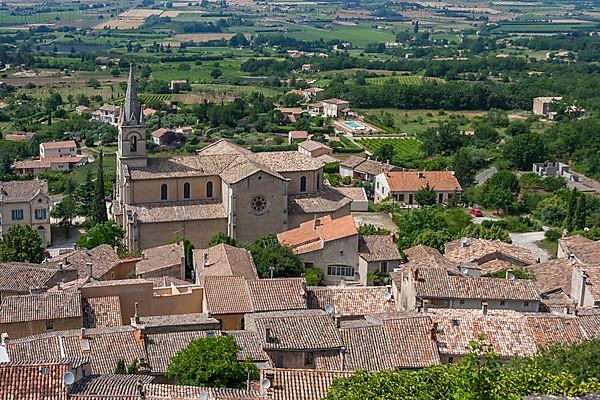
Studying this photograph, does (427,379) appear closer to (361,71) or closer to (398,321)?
(398,321)

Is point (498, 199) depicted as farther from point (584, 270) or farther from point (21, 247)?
point (21, 247)

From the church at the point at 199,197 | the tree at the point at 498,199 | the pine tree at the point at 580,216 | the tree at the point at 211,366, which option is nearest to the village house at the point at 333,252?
the church at the point at 199,197

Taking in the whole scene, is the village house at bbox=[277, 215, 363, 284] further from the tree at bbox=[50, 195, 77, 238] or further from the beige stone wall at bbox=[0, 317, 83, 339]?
the tree at bbox=[50, 195, 77, 238]

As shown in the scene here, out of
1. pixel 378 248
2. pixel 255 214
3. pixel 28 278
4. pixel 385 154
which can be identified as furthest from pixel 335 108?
pixel 28 278

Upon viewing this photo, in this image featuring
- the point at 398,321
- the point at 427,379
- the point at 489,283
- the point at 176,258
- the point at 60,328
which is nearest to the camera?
the point at 427,379

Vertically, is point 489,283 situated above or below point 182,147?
above

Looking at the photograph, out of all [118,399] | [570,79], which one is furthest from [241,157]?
[570,79]
